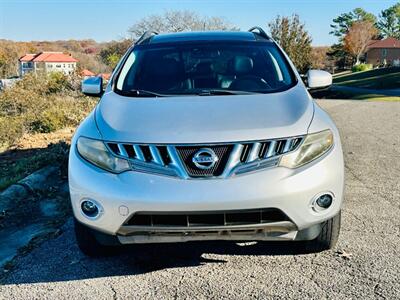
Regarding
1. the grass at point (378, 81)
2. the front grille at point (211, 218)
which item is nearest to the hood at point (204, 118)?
the front grille at point (211, 218)

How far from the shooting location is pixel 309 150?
288 cm

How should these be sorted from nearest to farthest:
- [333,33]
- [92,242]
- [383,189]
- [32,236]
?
1. [92,242]
2. [32,236]
3. [383,189]
4. [333,33]

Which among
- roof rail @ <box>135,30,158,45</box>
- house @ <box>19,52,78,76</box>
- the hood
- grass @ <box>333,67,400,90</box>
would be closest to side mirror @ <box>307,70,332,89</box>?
the hood

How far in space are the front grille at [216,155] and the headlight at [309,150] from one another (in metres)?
0.04

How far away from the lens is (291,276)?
3.04 meters

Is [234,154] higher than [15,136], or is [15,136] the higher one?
[234,154]

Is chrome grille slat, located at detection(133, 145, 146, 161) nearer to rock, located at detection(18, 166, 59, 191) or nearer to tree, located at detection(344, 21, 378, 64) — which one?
rock, located at detection(18, 166, 59, 191)

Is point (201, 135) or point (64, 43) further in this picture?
point (64, 43)

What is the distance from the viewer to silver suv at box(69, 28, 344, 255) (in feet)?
8.91

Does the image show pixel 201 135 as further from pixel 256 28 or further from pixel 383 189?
pixel 383 189

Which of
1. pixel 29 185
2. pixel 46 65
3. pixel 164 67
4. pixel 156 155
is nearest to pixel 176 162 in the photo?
pixel 156 155

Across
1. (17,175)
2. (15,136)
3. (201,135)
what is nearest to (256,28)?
(201,135)

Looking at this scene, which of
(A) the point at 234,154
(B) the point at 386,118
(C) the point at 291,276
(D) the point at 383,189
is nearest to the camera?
(A) the point at 234,154

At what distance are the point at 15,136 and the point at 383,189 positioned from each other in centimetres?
A: 767
